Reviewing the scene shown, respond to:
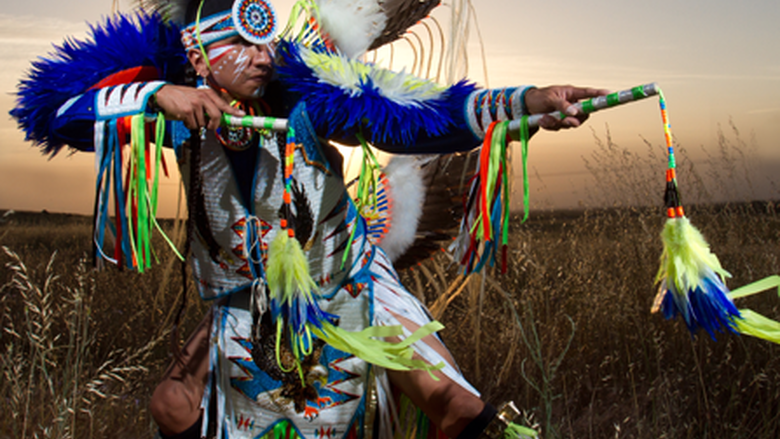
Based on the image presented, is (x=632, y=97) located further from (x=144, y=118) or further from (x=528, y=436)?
(x=144, y=118)

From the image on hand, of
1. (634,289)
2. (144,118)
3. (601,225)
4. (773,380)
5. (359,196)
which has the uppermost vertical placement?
(144,118)

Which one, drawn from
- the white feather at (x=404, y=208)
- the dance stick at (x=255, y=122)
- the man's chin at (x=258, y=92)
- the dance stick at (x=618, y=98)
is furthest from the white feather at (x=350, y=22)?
the dance stick at (x=618, y=98)

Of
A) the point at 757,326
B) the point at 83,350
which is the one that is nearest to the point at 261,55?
the point at 757,326

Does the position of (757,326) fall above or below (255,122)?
below

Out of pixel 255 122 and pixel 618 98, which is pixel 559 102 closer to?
→ pixel 618 98

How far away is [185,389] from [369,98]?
39.6 inches

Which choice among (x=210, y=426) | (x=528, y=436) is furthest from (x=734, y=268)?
(x=210, y=426)

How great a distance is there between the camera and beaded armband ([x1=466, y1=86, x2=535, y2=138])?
54.7 inches

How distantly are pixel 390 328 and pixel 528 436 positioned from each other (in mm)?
475

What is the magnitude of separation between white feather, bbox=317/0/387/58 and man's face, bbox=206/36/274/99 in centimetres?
22

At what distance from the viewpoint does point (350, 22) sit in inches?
68.1

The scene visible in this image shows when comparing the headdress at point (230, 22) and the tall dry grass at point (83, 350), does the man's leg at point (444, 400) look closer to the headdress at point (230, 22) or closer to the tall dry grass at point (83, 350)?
the headdress at point (230, 22)

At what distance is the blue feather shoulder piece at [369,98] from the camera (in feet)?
4.84

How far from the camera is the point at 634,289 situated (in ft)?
9.73
